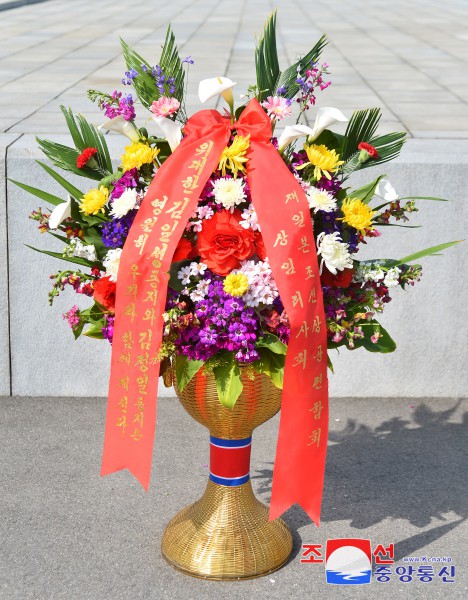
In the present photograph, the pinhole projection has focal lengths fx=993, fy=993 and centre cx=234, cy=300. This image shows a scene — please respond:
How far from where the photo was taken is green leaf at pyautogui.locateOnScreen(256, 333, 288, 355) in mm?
3231

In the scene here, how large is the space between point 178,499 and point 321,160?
67.5 inches

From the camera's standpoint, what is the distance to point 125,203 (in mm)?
3281

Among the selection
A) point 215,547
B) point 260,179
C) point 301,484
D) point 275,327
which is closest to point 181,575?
point 215,547

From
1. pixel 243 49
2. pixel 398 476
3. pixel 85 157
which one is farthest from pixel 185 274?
pixel 243 49

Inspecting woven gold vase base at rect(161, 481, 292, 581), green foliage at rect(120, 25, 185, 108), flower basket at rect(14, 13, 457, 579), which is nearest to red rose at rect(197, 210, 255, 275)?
flower basket at rect(14, 13, 457, 579)

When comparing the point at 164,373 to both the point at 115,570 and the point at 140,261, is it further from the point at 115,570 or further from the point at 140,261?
the point at 115,570

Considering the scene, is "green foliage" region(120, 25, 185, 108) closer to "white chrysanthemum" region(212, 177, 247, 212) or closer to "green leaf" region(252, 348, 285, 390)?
"white chrysanthemum" region(212, 177, 247, 212)

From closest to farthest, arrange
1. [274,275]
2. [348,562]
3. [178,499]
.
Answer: [274,275]
[348,562]
[178,499]

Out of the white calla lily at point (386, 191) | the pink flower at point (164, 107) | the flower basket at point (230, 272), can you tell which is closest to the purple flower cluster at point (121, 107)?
the flower basket at point (230, 272)

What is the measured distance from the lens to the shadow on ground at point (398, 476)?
414 cm

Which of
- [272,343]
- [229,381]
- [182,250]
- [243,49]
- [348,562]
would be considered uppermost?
[243,49]

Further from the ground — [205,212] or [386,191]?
[386,191]

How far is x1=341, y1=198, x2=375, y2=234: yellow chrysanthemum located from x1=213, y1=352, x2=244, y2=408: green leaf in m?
0.59

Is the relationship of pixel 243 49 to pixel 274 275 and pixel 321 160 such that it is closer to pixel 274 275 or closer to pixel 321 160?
pixel 321 160
